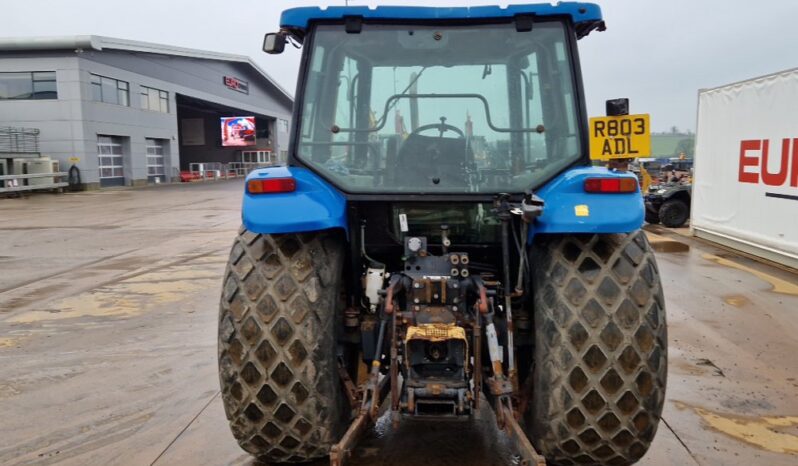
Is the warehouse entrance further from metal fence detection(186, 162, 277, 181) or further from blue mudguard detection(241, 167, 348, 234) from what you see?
blue mudguard detection(241, 167, 348, 234)

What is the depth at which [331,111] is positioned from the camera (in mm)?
3383

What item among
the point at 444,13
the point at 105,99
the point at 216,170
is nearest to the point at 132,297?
the point at 444,13

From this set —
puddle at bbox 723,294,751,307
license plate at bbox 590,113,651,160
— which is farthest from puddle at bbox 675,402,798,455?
license plate at bbox 590,113,651,160

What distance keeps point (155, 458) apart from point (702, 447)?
3.23 metres

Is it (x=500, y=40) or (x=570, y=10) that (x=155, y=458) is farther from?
(x=570, y=10)

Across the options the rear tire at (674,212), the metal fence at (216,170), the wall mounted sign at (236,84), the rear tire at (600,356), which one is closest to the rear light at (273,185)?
the rear tire at (600,356)

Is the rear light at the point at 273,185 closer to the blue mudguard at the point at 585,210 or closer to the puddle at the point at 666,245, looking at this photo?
the blue mudguard at the point at 585,210

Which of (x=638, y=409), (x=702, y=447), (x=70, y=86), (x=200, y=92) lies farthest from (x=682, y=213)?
(x=200, y=92)

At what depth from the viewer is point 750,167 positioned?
417 inches

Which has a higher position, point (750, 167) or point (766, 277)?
point (750, 167)

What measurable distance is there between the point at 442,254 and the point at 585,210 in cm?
86

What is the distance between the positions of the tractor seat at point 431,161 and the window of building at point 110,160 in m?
32.8

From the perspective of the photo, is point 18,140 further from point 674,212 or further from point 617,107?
point 617,107

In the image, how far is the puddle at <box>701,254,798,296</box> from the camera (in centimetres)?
808
